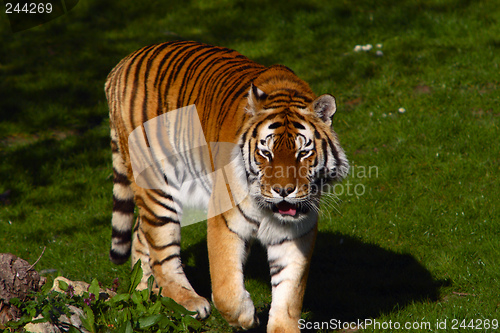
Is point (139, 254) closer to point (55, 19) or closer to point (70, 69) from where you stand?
point (70, 69)

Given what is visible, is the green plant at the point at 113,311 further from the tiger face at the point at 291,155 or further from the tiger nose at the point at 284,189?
the tiger nose at the point at 284,189

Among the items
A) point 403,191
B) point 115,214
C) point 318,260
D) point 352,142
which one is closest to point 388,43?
point 352,142

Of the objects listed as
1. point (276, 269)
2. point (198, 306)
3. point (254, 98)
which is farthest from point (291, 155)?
point (198, 306)

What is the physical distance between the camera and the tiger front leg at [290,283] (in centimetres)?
387

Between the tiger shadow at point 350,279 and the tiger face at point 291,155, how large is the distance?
1.21 metres

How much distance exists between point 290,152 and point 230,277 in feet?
3.16

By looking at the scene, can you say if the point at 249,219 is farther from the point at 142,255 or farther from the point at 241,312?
the point at 142,255

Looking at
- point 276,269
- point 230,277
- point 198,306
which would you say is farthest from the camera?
point 198,306

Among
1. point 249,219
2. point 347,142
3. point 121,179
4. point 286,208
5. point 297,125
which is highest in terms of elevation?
point 297,125

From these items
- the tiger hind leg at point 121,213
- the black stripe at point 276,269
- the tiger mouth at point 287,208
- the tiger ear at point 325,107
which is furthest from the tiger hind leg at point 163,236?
the tiger ear at point 325,107

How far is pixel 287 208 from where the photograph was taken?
3.71 meters

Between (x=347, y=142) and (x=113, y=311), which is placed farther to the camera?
→ (x=347, y=142)

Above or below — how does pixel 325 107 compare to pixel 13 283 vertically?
above

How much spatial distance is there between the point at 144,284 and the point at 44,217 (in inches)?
69.5
